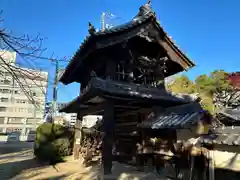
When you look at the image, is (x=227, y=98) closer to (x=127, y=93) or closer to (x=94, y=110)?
(x=94, y=110)

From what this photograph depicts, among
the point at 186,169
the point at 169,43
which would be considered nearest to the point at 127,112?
the point at 169,43

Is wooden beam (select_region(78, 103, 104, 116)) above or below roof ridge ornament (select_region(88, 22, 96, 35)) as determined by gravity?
below

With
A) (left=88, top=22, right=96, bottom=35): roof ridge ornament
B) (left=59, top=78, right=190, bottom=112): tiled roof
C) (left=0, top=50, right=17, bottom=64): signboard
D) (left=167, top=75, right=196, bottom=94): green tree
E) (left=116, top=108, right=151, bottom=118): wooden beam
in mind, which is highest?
(left=167, top=75, right=196, bottom=94): green tree

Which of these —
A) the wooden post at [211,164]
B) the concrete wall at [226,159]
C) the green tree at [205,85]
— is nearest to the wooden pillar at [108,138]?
the wooden post at [211,164]

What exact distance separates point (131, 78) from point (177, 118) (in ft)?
10.1

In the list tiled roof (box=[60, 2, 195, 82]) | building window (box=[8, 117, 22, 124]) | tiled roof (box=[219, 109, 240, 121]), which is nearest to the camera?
tiled roof (box=[60, 2, 195, 82])

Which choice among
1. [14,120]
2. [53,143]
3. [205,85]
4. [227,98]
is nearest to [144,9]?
[53,143]

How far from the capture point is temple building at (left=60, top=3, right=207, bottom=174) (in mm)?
7664

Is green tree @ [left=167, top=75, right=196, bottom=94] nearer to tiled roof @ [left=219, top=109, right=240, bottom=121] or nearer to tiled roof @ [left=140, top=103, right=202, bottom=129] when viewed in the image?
tiled roof @ [left=219, top=109, right=240, bottom=121]

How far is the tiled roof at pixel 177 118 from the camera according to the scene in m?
5.94

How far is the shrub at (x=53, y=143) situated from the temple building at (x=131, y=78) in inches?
91.7

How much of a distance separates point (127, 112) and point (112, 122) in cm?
272

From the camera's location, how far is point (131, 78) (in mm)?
9148

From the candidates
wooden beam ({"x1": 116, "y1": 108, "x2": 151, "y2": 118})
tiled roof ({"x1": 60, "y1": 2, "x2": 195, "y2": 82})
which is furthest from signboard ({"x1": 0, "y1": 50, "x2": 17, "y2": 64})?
wooden beam ({"x1": 116, "y1": 108, "x2": 151, "y2": 118})
